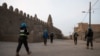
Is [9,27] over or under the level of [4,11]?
under

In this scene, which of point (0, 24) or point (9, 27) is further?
point (9, 27)

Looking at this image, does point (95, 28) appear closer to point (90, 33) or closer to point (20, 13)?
point (20, 13)

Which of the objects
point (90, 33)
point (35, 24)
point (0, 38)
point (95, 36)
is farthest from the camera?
point (35, 24)

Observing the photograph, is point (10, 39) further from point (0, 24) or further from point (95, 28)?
point (95, 28)

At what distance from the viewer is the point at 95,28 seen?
7356 cm

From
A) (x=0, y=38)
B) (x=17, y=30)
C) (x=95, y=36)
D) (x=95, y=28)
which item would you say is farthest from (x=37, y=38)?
(x=95, y=28)

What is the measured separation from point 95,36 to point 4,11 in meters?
22.6

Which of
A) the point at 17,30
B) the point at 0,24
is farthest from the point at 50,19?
the point at 0,24

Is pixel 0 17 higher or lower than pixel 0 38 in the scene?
higher

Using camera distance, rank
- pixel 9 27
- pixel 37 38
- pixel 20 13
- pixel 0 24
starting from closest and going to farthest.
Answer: pixel 37 38
pixel 0 24
pixel 9 27
pixel 20 13

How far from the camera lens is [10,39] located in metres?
34.0

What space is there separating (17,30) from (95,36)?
1896cm

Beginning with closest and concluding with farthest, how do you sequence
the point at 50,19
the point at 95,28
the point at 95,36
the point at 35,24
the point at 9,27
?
the point at 9,27 < the point at 95,36 < the point at 35,24 < the point at 95,28 < the point at 50,19

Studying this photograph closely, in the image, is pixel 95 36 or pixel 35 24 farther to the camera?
pixel 35 24
